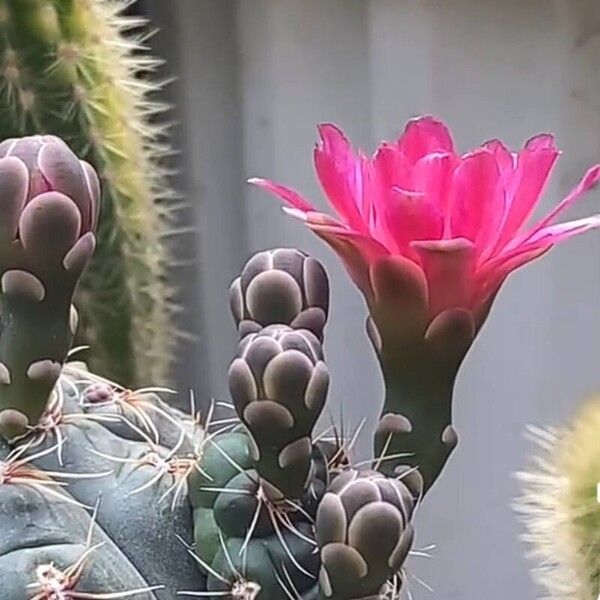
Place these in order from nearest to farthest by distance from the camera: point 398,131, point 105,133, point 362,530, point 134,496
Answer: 1. point 362,530
2. point 134,496
3. point 105,133
4. point 398,131

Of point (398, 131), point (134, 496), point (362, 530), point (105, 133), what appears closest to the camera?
point (362, 530)

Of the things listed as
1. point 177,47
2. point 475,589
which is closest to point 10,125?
point 177,47

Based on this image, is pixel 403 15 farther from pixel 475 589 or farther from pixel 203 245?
pixel 475 589

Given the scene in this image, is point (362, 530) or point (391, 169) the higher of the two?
point (391, 169)

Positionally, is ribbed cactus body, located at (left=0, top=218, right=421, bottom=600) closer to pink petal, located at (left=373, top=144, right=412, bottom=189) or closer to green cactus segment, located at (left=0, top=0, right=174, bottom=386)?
pink petal, located at (left=373, top=144, right=412, bottom=189)

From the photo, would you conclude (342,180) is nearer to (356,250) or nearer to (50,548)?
(356,250)

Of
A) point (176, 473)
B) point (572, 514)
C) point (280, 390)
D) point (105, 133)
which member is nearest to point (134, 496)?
point (176, 473)
